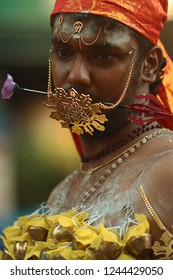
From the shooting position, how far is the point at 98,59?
9.94 feet

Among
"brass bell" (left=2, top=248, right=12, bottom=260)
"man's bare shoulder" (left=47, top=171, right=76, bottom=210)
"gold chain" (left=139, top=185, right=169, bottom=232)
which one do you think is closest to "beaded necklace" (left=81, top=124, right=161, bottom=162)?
"man's bare shoulder" (left=47, top=171, right=76, bottom=210)

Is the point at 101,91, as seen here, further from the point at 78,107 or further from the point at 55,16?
the point at 55,16

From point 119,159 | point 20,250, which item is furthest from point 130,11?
point 20,250

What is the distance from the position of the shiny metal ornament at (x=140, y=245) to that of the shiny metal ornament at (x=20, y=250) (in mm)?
496

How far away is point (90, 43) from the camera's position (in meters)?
3.01

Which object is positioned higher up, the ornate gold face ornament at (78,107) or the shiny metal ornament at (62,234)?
the ornate gold face ornament at (78,107)

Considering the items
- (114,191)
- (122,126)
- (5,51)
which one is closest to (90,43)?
(122,126)

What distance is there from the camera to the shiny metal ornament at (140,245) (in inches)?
106

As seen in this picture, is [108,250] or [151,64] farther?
[151,64]

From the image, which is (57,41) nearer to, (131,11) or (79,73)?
(79,73)

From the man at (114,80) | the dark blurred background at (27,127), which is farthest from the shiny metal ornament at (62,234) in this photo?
the dark blurred background at (27,127)

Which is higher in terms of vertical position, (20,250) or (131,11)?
(131,11)

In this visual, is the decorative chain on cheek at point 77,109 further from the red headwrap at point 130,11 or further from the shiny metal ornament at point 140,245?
the shiny metal ornament at point 140,245

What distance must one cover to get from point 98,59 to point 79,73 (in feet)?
0.33
